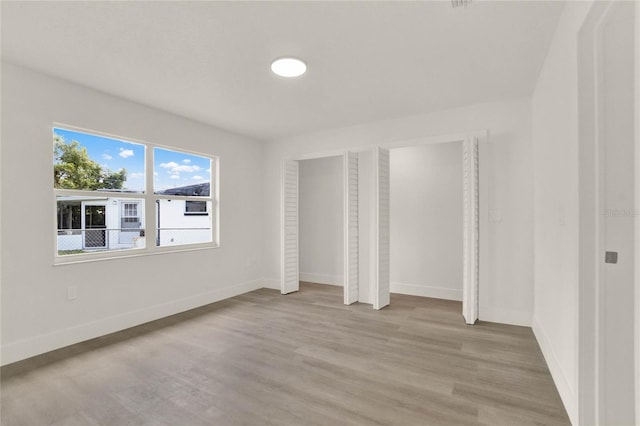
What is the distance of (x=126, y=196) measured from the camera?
3.43 m

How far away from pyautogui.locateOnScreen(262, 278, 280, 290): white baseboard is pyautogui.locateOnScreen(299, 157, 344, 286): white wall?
0.83 meters

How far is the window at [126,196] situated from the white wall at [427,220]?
109 inches

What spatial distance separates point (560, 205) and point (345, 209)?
2464 millimetres

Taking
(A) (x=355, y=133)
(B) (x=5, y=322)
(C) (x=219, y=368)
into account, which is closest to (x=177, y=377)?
(C) (x=219, y=368)

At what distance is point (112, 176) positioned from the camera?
10.9ft

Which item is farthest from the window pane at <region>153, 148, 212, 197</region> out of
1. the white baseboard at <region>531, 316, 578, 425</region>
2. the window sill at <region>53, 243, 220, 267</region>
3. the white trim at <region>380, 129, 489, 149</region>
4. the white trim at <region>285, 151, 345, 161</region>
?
the white baseboard at <region>531, 316, 578, 425</region>

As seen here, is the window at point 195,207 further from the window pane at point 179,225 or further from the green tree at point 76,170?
the green tree at point 76,170

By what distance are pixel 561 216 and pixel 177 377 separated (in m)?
2.87

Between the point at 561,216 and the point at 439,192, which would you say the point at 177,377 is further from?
the point at 439,192

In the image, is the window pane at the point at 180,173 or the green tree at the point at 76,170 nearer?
the green tree at the point at 76,170

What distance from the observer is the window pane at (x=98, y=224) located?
296 cm

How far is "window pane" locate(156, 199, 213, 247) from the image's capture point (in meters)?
3.81

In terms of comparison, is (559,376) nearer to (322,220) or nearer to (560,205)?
(560,205)

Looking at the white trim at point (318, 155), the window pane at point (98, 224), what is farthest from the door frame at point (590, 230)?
the window pane at point (98, 224)
